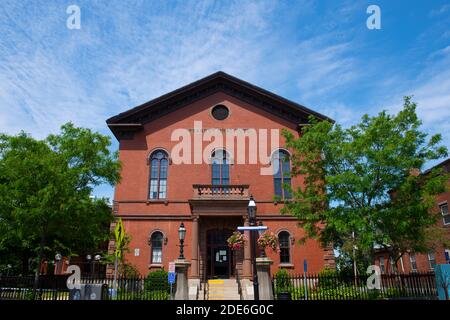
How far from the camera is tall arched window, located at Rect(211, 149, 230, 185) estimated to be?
1038 inches

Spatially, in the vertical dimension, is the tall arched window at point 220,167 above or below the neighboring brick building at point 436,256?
above

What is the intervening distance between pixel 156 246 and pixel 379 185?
50.3ft

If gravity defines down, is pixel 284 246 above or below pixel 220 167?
below

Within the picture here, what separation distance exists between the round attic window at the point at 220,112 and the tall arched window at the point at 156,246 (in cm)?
981

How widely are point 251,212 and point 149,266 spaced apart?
12.7 m

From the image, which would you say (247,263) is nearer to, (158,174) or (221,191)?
(221,191)

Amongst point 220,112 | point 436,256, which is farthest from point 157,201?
point 436,256

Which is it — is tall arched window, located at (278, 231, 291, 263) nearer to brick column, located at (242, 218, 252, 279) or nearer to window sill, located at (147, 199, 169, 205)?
brick column, located at (242, 218, 252, 279)

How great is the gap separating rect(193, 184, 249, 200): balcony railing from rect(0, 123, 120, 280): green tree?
6658 mm

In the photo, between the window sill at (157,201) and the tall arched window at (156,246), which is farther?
the window sill at (157,201)

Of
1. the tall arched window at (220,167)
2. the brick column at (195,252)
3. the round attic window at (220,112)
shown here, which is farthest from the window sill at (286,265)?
the round attic window at (220,112)

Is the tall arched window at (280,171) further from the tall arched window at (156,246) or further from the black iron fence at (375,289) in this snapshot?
the black iron fence at (375,289)

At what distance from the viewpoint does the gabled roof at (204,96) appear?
89.5 feet

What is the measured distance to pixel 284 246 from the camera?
24938 mm
